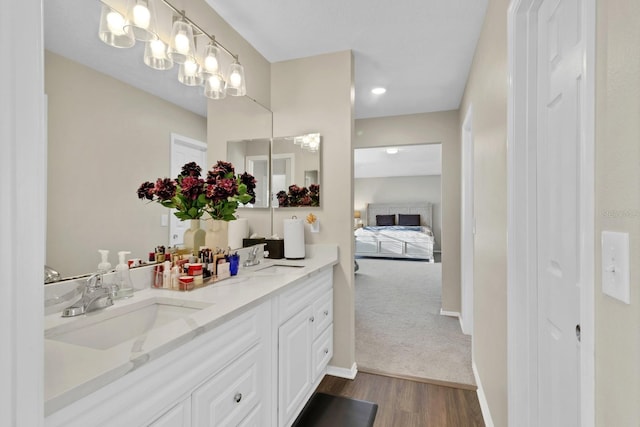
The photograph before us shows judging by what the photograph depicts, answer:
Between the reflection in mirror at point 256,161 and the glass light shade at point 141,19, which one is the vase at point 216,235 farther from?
the glass light shade at point 141,19

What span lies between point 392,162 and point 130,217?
7.55 m

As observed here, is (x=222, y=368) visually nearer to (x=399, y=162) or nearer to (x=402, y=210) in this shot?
(x=399, y=162)

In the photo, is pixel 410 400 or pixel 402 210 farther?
pixel 402 210

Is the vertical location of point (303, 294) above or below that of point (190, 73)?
below

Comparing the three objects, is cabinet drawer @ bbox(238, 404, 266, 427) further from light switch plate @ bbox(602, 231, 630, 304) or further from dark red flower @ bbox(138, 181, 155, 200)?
light switch plate @ bbox(602, 231, 630, 304)

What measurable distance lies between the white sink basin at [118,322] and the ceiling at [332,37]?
0.97m

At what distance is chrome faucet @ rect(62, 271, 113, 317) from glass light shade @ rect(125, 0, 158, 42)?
3.69 ft

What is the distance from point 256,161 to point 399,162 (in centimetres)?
644

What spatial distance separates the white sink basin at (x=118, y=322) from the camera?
1.01m

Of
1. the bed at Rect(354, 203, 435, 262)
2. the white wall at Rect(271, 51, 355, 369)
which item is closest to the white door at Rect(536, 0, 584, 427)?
the white wall at Rect(271, 51, 355, 369)

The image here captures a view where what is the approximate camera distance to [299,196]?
253 cm

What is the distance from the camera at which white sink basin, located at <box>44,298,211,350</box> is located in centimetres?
101

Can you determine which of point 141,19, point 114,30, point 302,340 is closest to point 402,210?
point 302,340

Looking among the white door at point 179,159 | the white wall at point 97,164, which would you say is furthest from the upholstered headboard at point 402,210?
the white wall at point 97,164
